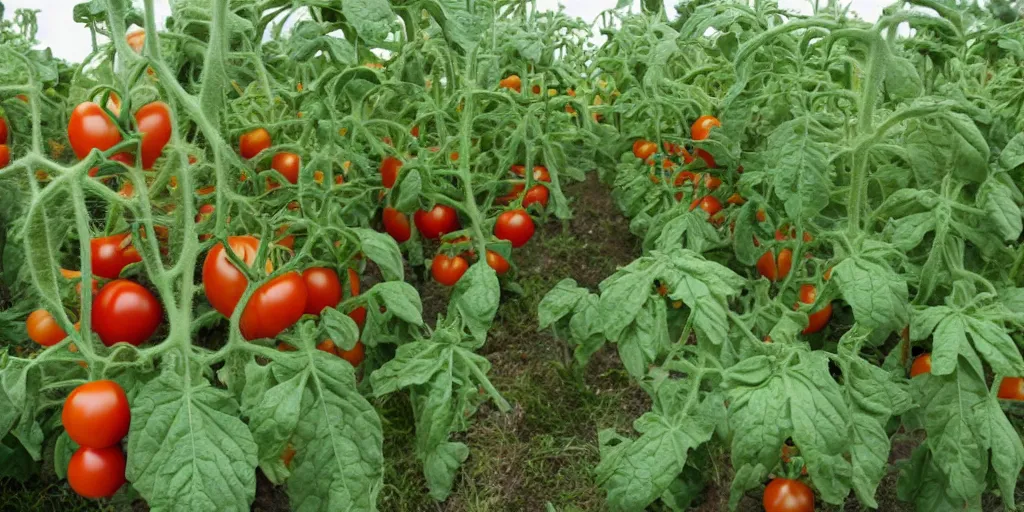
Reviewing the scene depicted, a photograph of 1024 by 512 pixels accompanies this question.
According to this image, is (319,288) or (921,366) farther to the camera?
(921,366)

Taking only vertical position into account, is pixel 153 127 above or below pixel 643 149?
above

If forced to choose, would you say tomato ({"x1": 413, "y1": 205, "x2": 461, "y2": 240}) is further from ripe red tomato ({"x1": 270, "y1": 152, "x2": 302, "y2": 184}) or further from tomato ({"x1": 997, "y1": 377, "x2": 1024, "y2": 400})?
tomato ({"x1": 997, "y1": 377, "x2": 1024, "y2": 400})

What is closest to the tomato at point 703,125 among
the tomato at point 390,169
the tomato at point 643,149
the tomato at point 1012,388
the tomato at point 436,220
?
the tomato at point 643,149

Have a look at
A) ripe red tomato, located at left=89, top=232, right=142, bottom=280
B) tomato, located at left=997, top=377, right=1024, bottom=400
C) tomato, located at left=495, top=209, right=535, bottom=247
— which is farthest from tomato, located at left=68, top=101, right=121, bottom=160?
tomato, located at left=997, top=377, right=1024, bottom=400

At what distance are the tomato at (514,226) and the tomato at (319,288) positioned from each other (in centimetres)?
66

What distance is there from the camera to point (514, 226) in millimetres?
2551

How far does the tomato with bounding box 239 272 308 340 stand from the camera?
1814 mm

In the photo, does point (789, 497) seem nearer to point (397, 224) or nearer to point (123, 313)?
point (397, 224)

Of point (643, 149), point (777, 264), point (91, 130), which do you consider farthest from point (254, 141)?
point (777, 264)

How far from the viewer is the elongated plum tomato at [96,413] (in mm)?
1664

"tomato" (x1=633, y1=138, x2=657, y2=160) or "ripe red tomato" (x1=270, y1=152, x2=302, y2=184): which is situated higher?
"ripe red tomato" (x1=270, y1=152, x2=302, y2=184)

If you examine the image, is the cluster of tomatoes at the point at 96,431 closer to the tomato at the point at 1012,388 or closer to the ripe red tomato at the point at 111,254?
the ripe red tomato at the point at 111,254

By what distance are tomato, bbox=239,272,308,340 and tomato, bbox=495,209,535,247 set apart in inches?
31.9

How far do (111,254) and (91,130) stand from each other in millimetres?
317
